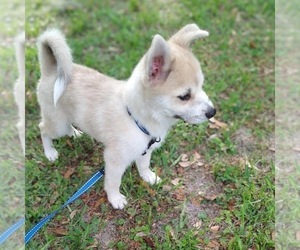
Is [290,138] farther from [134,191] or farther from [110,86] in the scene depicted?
[110,86]

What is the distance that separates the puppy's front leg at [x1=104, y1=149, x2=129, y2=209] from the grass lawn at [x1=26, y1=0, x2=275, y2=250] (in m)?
0.07

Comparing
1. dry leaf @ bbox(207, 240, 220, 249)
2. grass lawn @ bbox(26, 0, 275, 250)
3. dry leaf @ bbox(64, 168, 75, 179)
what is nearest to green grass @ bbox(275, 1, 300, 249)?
grass lawn @ bbox(26, 0, 275, 250)

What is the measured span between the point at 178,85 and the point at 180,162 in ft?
3.55

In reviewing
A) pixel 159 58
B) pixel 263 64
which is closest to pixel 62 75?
pixel 159 58

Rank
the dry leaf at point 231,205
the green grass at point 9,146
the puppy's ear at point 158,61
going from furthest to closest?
the dry leaf at point 231,205 → the green grass at point 9,146 → the puppy's ear at point 158,61

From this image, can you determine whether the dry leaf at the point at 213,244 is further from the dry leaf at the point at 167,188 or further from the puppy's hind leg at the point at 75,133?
the puppy's hind leg at the point at 75,133

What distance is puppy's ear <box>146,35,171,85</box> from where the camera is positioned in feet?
7.53

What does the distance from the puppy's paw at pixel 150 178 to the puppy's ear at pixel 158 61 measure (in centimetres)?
95

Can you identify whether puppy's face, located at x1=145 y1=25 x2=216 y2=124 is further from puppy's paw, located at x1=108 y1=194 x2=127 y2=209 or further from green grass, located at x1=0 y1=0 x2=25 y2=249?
green grass, located at x1=0 y1=0 x2=25 y2=249

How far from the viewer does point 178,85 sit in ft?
8.28

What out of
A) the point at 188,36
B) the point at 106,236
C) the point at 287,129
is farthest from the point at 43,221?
the point at 287,129

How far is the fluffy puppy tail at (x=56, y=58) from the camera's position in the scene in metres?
2.73

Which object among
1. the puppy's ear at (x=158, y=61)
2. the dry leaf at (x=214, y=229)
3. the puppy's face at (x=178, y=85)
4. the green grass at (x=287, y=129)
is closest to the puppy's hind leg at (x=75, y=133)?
the puppy's face at (x=178, y=85)

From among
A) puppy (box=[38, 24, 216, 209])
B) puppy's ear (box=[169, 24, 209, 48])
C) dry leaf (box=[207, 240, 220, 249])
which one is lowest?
dry leaf (box=[207, 240, 220, 249])
